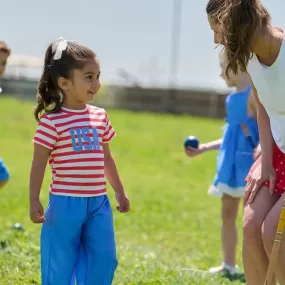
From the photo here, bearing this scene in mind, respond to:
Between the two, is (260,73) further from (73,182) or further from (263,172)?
(73,182)

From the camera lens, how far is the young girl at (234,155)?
657 centimetres

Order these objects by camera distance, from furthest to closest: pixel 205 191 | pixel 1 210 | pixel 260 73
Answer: pixel 205 191 < pixel 1 210 < pixel 260 73

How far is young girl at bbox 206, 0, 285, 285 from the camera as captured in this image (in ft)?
13.1

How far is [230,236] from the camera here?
663 cm

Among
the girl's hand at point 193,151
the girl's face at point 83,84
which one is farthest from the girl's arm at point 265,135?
the girl's hand at point 193,151

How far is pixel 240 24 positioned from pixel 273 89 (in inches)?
14.9

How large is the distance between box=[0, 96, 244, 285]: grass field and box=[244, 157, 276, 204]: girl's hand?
5.26 ft

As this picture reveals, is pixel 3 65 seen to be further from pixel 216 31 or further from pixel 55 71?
pixel 216 31

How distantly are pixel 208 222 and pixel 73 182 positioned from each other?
581cm

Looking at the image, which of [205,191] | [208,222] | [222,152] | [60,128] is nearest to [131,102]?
[205,191]

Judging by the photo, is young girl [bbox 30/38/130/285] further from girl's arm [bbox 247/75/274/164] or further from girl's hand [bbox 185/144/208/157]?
girl's hand [bbox 185/144/208/157]

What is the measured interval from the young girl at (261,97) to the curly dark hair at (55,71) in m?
0.77

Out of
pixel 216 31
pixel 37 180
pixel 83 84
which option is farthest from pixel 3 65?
pixel 216 31

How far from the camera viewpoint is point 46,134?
434 centimetres
